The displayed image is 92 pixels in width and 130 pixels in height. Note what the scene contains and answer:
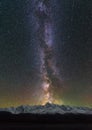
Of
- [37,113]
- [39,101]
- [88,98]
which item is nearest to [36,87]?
[39,101]

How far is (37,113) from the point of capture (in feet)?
6.86

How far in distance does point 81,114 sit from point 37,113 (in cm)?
24
